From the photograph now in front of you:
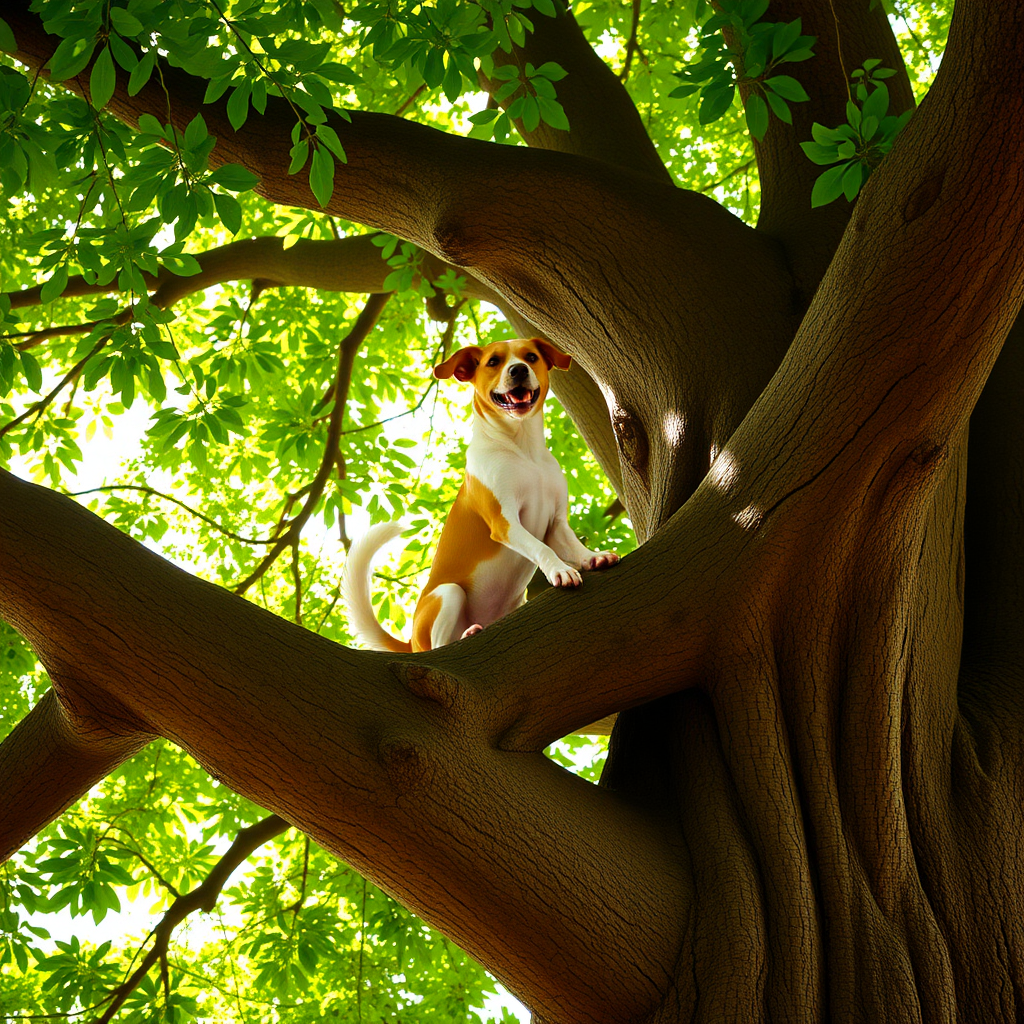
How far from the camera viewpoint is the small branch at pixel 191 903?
4469 millimetres

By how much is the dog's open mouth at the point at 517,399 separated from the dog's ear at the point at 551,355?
0.85 ft

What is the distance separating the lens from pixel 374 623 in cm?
374

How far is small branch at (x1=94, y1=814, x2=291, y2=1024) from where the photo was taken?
4469 millimetres

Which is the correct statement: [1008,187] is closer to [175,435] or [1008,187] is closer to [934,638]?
[934,638]

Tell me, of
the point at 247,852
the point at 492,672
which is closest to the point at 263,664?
the point at 492,672

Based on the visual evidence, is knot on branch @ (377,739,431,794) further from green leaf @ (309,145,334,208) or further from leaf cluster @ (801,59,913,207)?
leaf cluster @ (801,59,913,207)

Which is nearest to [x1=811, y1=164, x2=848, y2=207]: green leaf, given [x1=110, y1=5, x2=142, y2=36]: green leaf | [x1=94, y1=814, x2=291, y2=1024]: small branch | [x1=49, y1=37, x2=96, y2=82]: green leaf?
[x1=110, y1=5, x2=142, y2=36]: green leaf

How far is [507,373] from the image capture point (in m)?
3.42

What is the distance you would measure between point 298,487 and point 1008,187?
5.50 m

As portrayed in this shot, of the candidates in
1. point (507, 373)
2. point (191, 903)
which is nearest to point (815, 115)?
point (507, 373)

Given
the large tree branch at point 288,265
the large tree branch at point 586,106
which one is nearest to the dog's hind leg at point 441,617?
the large tree branch at point 586,106

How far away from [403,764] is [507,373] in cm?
158

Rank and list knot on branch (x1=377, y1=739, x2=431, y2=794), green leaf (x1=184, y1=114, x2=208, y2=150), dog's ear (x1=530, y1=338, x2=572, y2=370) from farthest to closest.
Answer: dog's ear (x1=530, y1=338, x2=572, y2=370)
green leaf (x1=184, y1=114, x2=208, y2=150)
knot on branch (x1=377, y1=739, x2=431, y2=794)

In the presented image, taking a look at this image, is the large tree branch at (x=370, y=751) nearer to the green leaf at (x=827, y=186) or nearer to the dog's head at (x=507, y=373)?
the dog's head at (x=507, y=373)
